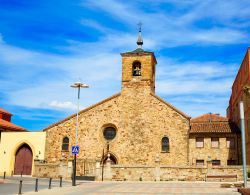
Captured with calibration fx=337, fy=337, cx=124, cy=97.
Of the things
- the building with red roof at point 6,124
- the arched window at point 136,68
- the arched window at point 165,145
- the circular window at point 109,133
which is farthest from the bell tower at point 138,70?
the building with red roof at point 6,124

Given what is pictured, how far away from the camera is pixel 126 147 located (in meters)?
37.2

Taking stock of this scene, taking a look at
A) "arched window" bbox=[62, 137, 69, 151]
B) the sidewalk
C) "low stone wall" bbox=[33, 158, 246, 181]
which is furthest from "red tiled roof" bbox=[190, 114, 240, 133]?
the sidewalk

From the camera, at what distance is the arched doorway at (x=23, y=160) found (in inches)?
1507

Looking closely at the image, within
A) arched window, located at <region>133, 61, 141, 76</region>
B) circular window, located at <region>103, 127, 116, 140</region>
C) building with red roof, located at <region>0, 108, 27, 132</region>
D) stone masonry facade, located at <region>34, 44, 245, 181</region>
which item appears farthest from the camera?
building with red roof, located at <region>0, 108, 27, 132</region>

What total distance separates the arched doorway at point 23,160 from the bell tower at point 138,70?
13239 millimetres

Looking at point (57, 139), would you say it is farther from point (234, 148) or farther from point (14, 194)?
point (14, 194)

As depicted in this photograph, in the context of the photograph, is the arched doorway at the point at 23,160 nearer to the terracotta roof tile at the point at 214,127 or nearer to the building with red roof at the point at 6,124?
the building with red roof at the point at 6,124

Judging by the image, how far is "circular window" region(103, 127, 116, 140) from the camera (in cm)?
3806

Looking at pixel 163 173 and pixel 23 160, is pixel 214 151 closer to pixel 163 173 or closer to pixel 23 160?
pixel 163 173

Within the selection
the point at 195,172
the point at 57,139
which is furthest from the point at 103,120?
the point at 195,172

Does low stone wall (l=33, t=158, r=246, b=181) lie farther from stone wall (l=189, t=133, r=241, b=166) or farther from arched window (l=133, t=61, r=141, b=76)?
arched window (l=133, t=61, r=141, b=76)

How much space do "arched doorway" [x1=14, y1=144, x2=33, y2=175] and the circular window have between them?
8.92 meters

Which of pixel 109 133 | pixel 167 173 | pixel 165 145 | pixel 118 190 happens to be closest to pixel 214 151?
pixel 165 145

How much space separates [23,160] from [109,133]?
10.4 m
